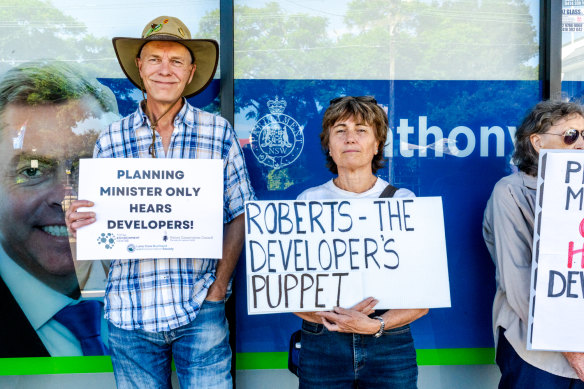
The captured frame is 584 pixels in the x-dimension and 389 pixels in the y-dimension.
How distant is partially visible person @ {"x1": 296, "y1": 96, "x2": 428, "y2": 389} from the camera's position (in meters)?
2.13

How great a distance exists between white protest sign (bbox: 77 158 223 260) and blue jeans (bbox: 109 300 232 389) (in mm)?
353

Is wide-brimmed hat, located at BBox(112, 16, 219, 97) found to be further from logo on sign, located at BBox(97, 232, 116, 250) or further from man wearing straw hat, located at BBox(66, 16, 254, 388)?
logo on sign, located at BBox(97, 232, 116, 250)

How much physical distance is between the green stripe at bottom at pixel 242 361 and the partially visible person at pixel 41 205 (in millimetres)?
Result: 54

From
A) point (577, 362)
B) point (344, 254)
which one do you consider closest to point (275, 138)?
point (344, 254)

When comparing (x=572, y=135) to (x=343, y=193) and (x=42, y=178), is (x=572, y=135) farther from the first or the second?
(x=42, y=178)

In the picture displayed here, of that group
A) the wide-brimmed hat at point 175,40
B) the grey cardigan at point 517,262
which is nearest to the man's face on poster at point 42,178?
the wide-brimmed hat at point 175,40

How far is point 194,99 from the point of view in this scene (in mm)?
3227

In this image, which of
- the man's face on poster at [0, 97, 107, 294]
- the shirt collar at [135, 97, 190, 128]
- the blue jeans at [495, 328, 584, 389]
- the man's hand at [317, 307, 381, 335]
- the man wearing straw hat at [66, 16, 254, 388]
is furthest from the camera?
the man's face on poster at [0, 97, 107, 294]

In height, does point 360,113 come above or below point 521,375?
above

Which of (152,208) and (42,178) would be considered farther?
(42,178)

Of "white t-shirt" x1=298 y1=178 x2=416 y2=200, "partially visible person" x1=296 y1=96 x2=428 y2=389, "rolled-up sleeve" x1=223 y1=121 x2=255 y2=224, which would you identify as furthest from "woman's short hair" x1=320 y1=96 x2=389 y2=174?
"rolled-up sleeve" x1=223 y1=121 x2=255 y2=224

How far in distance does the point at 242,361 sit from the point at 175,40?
206cm

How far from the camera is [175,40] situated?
2428 millimetres

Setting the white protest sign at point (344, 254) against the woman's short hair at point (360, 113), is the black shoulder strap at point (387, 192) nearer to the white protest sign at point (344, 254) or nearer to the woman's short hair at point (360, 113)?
the white protest sign at point (344, 254)
